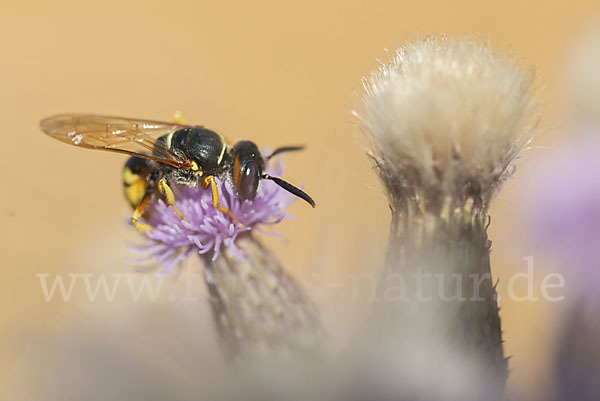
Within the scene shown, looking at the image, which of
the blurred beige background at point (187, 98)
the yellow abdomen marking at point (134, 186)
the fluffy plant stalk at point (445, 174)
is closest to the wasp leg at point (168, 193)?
the yellow abdomen marking at point (134, 186)

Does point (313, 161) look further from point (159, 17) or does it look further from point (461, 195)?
point (461, 195)

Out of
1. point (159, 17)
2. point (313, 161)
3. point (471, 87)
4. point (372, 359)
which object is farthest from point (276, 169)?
point (159, 17)

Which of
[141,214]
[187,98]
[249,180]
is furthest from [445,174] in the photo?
[187,98]

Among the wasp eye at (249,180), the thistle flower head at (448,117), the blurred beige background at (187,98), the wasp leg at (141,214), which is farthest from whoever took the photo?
the blurred beige background at (187,98)

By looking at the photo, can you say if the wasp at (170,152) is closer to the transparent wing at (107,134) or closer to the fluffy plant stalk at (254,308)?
the transparent wing at (107,134)

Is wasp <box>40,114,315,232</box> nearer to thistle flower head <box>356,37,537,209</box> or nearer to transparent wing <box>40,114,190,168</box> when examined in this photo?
transparent wing <box>40,114,190,168</box>

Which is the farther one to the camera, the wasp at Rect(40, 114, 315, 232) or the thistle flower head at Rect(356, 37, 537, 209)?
the wasp at Rect(40, 114, 315, 232)

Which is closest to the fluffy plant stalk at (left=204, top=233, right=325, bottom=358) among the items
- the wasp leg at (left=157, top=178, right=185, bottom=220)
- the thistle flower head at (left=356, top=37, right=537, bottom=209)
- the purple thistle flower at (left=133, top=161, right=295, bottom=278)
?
the purple thistle flower at (left=133, top=161, right=295, bottom=278)
